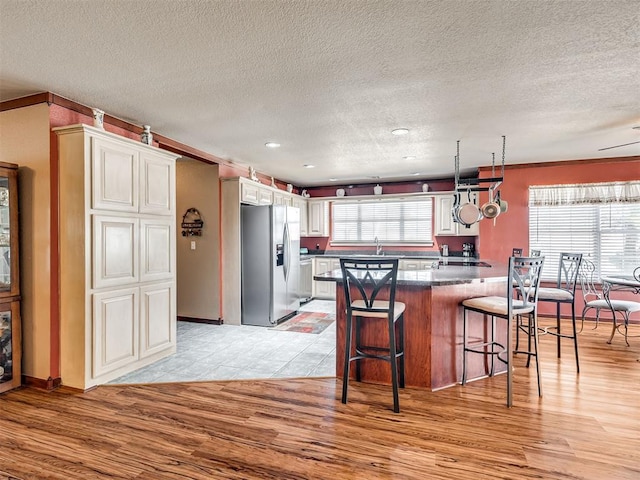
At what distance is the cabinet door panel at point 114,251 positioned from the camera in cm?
302

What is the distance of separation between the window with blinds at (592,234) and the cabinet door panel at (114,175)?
5497 mm

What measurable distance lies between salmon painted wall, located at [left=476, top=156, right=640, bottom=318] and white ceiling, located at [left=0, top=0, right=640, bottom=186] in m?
1.19

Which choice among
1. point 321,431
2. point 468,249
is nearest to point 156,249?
point 321,431

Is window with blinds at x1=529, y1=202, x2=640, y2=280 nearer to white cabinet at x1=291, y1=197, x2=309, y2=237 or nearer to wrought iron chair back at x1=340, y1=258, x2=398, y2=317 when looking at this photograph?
wrought iron chair back at x1=340, y1=258, x2=398, y2=317

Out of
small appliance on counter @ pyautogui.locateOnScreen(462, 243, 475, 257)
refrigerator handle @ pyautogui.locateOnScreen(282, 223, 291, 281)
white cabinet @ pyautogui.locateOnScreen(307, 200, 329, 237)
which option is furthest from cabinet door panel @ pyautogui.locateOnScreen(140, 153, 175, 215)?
small appliance on counter @ pyautogui.locateOnScreen(462, 243, 475, 257)

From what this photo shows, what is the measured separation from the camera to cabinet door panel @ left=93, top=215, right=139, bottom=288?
302cm

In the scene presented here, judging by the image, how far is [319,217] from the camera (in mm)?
7781

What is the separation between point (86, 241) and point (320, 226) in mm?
5209

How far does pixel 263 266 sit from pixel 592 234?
4.90m

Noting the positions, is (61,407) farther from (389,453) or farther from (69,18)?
(69,18)

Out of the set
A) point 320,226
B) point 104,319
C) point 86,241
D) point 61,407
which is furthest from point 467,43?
point 320,226

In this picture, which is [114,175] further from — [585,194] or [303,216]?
[585,194]

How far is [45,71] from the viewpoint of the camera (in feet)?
8.39

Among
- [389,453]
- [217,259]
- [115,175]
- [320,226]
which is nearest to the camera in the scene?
[389,453]
